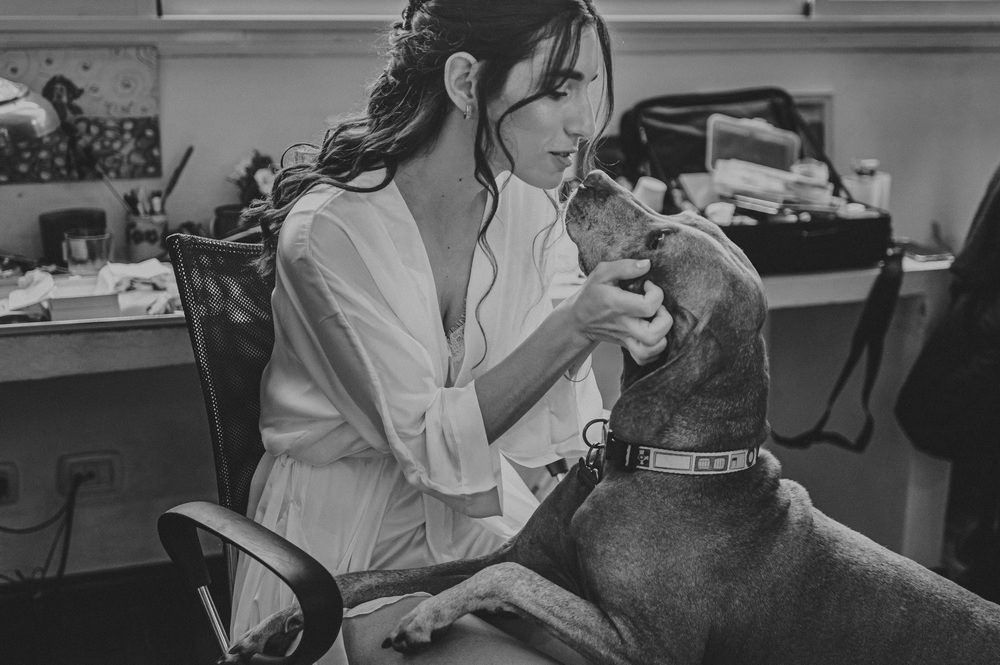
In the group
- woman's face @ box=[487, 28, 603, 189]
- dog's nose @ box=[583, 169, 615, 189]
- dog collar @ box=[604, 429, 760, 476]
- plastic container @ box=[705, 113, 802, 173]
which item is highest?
woman's face @ box=[487, 28, 603, 189]

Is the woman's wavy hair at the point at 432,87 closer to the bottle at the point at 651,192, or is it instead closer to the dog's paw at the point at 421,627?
the dog's paw at the point at 421,627

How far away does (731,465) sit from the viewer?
3.94ft

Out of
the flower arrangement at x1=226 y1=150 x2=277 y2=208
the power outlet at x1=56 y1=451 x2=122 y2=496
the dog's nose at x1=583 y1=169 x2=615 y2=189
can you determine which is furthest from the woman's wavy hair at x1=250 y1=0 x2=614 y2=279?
the power outlet at x1=56 y1=451 x2=122 y2=496

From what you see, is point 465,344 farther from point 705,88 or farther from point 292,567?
point 705,88

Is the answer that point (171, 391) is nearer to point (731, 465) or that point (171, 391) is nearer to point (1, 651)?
point (1, 651)

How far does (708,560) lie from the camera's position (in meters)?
1.17

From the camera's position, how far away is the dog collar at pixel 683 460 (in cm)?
119

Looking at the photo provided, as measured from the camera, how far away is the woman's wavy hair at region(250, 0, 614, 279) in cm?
132

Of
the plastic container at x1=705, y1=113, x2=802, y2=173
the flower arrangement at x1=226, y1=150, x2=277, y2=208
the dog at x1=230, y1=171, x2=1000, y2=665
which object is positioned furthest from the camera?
the plastic container at x1=705, y1=113, x2=802, y2=173

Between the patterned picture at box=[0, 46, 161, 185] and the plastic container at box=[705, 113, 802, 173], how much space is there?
135 centimetres

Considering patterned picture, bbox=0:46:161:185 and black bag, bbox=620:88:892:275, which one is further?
black bag, bbox=620:88:892:275

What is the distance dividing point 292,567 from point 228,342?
1.60 ft

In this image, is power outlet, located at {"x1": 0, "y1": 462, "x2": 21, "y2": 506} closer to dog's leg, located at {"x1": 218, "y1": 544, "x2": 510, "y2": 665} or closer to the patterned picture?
the patterned picture

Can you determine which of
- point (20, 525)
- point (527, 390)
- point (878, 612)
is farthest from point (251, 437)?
point (20, 525)
